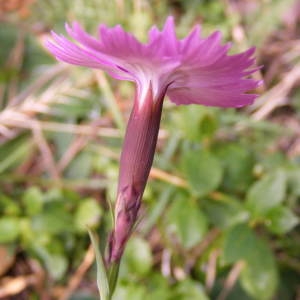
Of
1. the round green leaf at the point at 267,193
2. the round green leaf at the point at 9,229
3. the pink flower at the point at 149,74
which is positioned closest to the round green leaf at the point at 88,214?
the round green leaf at the point at 9,229

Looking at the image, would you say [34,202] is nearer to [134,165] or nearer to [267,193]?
[267,193]

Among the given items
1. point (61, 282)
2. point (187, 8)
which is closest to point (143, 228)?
point (61, 282)

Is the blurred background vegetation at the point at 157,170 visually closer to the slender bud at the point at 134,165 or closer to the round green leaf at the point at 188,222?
the round green leaf at the point at 188,222

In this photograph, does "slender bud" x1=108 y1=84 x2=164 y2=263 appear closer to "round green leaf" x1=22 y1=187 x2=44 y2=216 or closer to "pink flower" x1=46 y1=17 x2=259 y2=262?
"pink flower" x1=46 y1=17 x2=259 y2=262

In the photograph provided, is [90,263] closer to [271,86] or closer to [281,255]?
[281,255]

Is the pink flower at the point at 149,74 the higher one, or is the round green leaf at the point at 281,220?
the pink flower at the point at 149,74

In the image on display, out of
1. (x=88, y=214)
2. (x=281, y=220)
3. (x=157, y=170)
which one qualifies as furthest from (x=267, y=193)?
(x=88, y=214)

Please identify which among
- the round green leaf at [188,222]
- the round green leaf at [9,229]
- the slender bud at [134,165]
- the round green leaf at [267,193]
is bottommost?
the round green leaf at [9,229]
